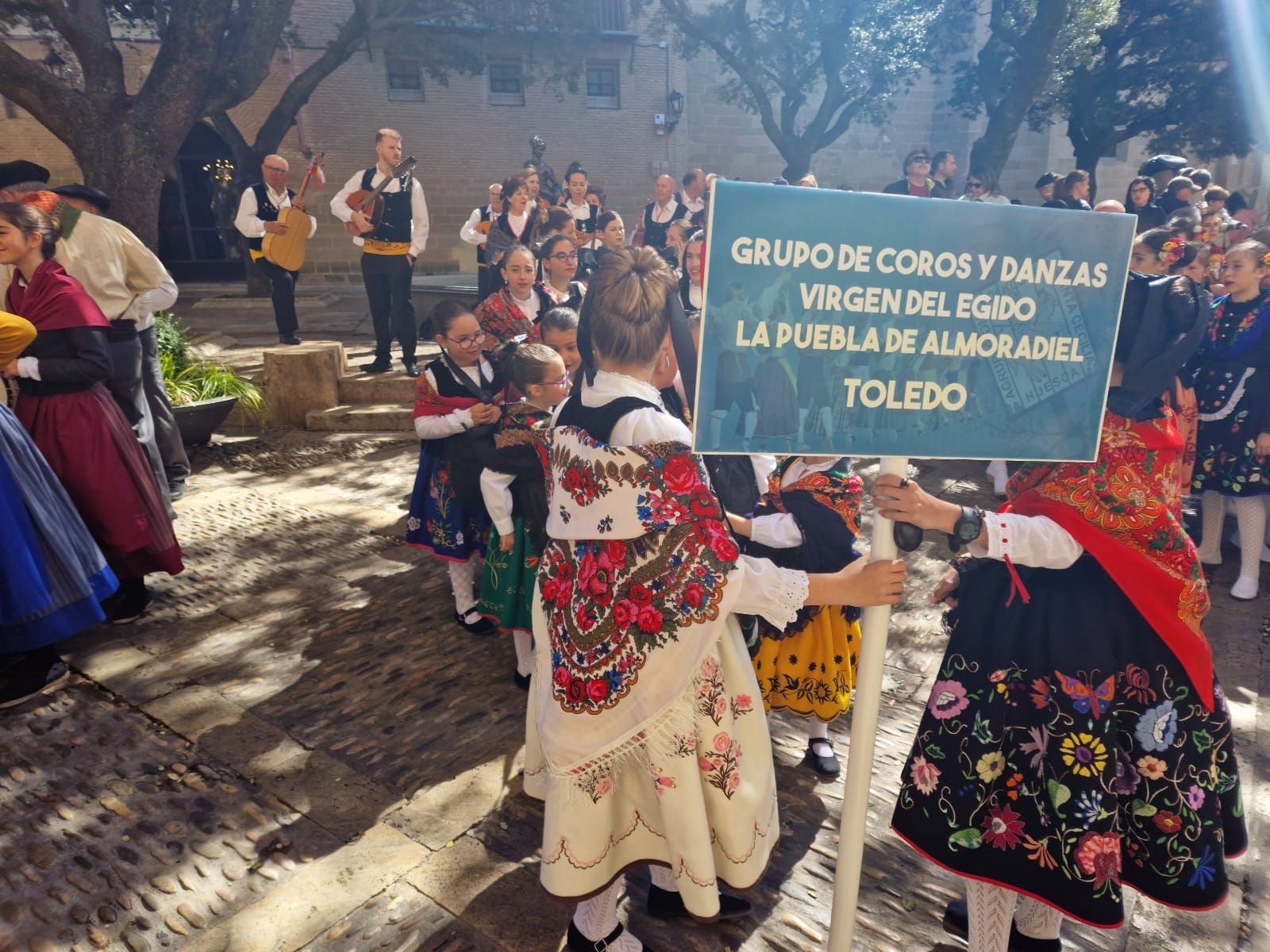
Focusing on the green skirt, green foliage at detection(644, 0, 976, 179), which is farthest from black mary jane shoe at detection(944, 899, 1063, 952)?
green foliage at detection(644, 0, 976, 179)

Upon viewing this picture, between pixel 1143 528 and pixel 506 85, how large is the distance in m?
21.5

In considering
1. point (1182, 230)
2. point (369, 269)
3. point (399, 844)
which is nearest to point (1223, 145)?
point (1182, 230)

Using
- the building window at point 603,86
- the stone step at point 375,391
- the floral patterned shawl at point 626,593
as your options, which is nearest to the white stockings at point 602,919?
the floral patterned shawl at point 626,593

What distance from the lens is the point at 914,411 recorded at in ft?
5.76

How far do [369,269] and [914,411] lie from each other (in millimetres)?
7505

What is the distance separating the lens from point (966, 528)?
6.75ft

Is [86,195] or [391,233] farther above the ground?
[86,195]

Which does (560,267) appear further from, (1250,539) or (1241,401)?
(1250,539)

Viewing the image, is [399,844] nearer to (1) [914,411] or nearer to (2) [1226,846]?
(1) [914,411]

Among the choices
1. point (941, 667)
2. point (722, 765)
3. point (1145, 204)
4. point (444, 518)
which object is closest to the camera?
point (722, 765)

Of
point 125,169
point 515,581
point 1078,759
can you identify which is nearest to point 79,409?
point 515,581

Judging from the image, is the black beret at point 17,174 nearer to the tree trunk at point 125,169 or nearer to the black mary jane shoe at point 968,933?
the tree trunk at point 125,169

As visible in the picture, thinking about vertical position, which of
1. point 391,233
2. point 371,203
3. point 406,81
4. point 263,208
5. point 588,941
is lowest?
point 588,941

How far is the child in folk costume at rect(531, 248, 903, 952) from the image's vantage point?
2.02 meters
